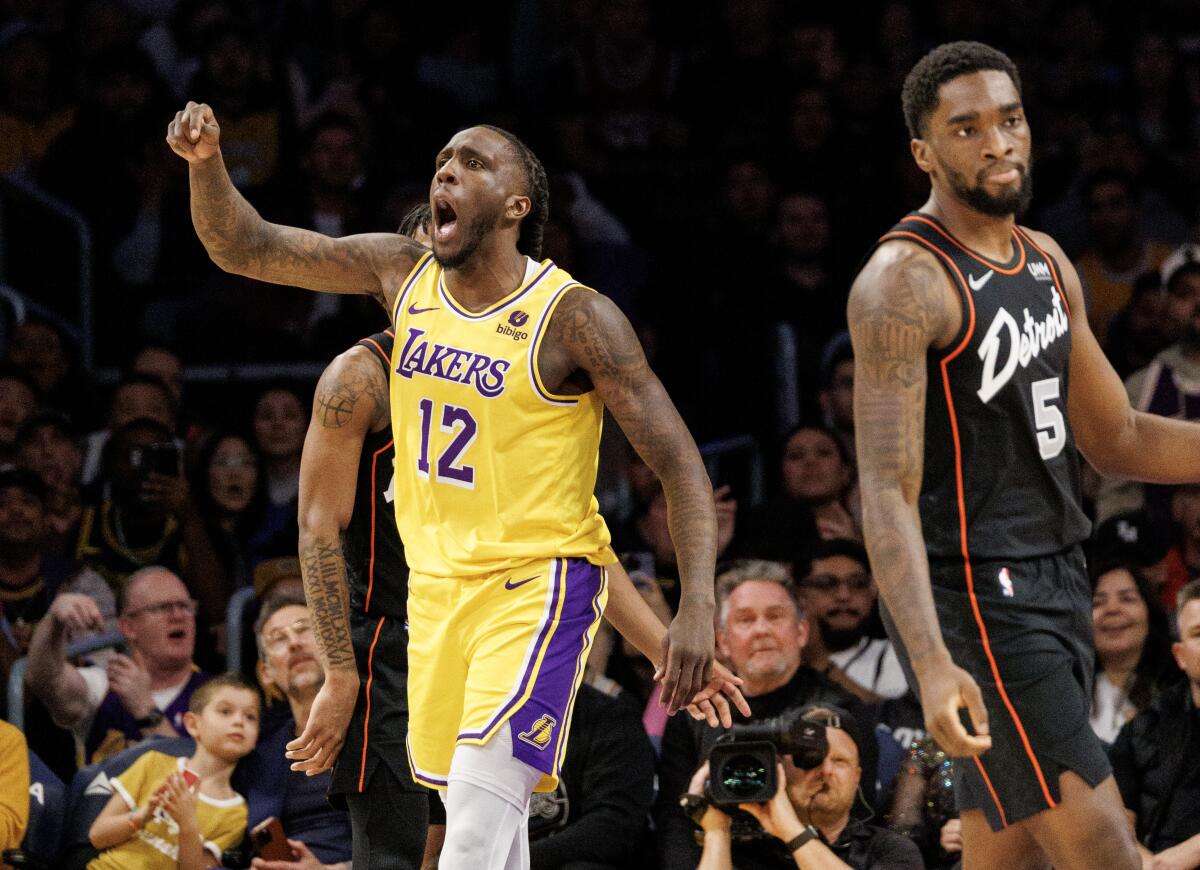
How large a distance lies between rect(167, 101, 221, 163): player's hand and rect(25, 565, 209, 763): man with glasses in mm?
3243

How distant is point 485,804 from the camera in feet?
13.7

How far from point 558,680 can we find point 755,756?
1718 millimetres

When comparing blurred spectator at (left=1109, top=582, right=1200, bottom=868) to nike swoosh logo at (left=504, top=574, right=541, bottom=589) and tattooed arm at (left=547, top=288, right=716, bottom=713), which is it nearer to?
tattooed arm at (left=547, top=288, right=716, bottom=713)

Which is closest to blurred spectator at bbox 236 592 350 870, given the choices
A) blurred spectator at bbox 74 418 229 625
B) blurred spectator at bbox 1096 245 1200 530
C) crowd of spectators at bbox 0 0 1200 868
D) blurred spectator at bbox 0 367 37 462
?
crowd of spectators at bbox 0 0 1200 868

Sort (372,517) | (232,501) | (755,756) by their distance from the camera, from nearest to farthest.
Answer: (372,517)
(755,756)
(232,501)

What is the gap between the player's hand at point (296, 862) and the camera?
625cm

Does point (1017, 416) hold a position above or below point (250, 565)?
above

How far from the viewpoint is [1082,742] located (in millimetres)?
3887

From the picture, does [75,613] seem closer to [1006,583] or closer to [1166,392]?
[1006,583]

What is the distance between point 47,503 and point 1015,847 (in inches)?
221

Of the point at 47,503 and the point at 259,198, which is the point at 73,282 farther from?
the point at 47,503

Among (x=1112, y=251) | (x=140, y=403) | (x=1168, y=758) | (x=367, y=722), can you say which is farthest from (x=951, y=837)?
(x=140, y=403)

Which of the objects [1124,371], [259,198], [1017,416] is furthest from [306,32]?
[1017,416]

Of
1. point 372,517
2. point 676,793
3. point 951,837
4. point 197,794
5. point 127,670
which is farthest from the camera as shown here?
point 127,670
